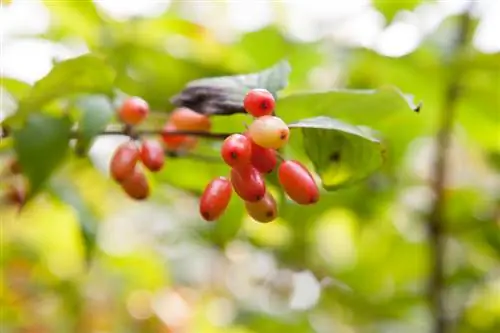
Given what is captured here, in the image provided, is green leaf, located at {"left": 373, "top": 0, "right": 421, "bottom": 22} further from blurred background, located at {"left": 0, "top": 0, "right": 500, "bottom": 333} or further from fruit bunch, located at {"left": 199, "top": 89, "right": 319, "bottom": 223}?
fruit bunch, located at {"left": 199, "top": 89, "right": 319, "bottom": 223}

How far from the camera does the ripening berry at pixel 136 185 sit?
22.7 inches

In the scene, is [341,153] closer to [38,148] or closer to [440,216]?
[38,148]

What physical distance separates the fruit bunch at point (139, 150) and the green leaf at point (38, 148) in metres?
0.06

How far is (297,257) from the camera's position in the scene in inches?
41.7

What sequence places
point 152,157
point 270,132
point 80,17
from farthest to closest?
point 80,17 → point 152,157 → point 270,132

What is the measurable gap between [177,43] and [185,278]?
1.93 feet

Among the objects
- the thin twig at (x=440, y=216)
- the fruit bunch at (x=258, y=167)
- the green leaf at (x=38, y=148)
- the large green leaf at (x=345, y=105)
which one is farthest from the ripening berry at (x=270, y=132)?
the thin twig at (x=440, y=216)

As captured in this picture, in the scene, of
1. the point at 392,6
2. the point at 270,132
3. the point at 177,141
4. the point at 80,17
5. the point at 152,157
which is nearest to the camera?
the point at 270,132

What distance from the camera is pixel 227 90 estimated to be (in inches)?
21.2

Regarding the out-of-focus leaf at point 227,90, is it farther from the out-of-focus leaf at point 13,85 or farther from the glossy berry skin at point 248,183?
the out-of-focus leaf at point 13,85

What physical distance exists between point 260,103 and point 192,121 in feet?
0.42

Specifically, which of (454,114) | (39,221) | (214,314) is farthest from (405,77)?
(39,221)

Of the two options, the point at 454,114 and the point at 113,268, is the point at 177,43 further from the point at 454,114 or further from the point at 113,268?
the point at 113,268

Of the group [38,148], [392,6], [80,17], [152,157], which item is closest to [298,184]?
[152,157]
